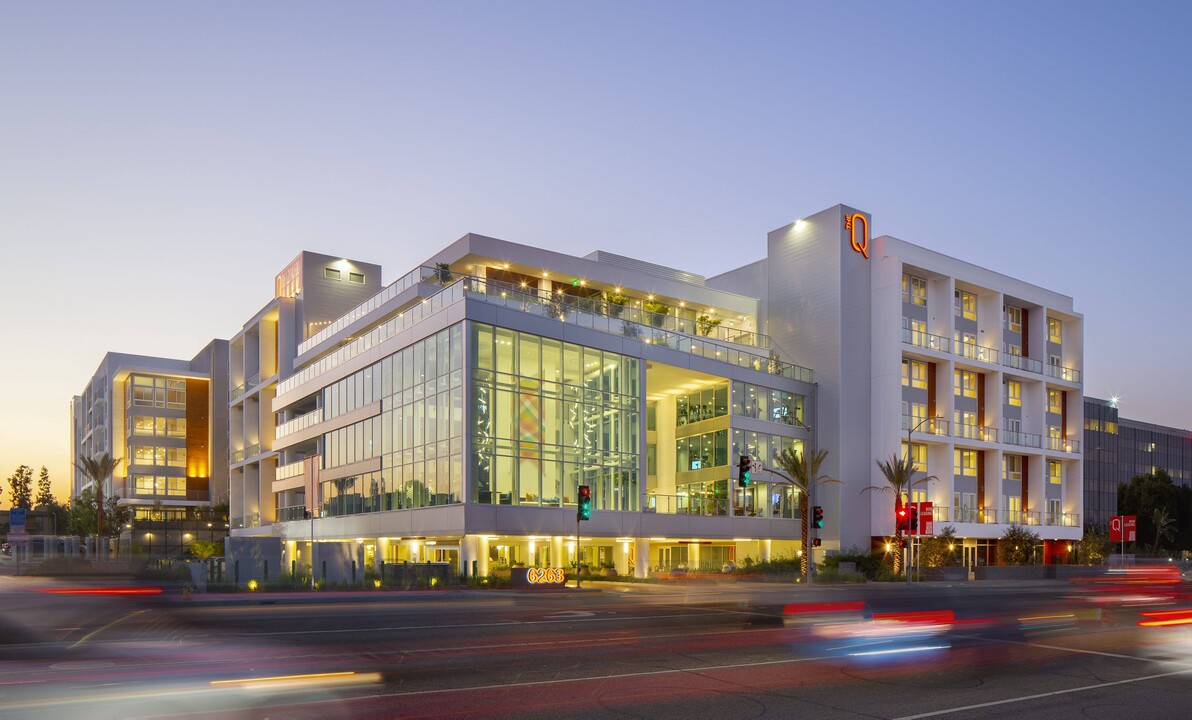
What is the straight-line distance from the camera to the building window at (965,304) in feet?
233

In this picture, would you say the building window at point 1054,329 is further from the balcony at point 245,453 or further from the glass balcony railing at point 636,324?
the balcony at point 245,453

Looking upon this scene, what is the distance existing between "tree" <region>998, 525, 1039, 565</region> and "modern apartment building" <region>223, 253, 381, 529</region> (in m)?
52.3

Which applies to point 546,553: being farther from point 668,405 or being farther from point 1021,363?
point 1021,363

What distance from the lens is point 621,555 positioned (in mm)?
54062

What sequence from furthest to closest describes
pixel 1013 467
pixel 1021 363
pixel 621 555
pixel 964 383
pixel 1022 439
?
pixel 1021 363 < pixel 1013 467 < pixel 1022 439 < pixel 964 383 < pixel 621 555

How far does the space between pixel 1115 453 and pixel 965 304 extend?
101034mm

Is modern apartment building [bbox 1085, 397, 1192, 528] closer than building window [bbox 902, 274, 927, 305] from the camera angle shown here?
No

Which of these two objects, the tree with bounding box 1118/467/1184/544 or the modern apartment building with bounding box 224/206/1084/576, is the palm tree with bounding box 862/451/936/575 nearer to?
the modern apartment building with bounding box 224/206/1084/576

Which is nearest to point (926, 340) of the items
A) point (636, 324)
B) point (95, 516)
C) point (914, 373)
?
point (914, 373)

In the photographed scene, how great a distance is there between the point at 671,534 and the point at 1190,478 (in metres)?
151

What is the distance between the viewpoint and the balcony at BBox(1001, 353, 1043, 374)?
2835 inches

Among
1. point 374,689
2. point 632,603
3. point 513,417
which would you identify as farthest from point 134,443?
point 374,689

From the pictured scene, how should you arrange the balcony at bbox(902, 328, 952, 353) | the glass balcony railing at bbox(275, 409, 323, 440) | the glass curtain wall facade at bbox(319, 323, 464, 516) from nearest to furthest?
the glass curtain wall facade at bbox(319, 323, 464, 516)
the glass balcony railing at bbox(275, 409, 323, 440)
the balcony at bbox(902, 328, 952, 353)

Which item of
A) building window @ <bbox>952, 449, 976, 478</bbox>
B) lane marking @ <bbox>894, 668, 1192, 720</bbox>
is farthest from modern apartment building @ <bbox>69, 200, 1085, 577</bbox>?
lane marking @ <bbox>894, 668, 1192, 720</bbox>
